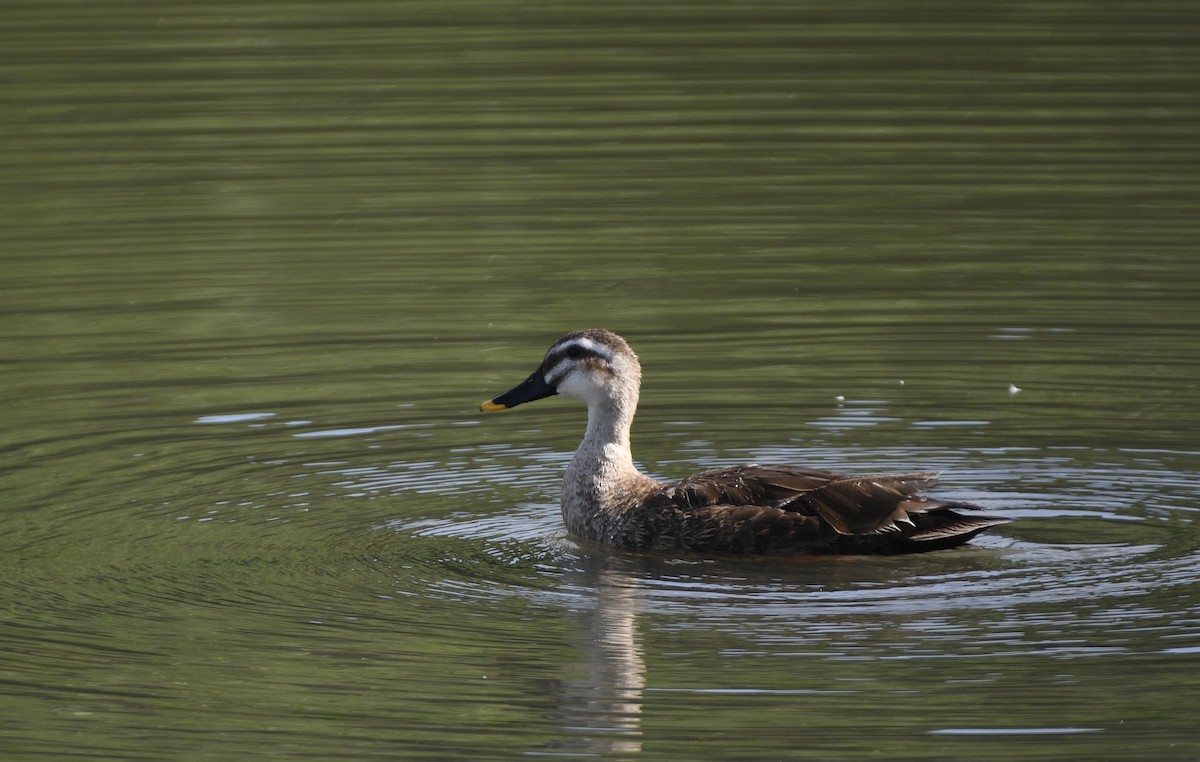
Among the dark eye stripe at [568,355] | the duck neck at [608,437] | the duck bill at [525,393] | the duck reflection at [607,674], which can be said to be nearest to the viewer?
the duck reflection at [607,674]

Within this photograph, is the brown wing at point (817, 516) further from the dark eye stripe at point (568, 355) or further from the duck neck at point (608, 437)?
the dark eye stripe at point (568, 355)

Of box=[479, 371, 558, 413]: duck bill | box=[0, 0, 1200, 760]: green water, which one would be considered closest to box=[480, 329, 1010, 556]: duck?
box=[0, 0, 1200, 760]: green water

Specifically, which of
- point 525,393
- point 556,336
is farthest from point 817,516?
point 556,336

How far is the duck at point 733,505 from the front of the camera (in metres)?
9.95

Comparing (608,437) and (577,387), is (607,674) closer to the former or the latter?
(608,437)

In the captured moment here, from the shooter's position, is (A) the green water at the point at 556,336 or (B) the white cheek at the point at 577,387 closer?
(A) the green water at the point at 556,336

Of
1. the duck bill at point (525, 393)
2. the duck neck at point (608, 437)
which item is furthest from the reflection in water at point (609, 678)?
the duck bill at point (525, 393)

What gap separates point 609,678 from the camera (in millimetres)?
8336

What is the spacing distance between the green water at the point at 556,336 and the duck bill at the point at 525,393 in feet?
1.48

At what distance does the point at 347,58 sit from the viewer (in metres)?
24.2

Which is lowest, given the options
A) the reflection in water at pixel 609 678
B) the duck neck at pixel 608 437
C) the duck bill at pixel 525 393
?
the reflection in water at pixel 609 678

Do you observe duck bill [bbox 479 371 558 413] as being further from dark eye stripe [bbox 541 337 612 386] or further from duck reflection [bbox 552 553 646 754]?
duck reflection [bbox 552 553 646 754]

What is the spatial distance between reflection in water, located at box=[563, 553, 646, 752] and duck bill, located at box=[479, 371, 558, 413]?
1617 mm

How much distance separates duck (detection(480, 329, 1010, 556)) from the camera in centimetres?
995
